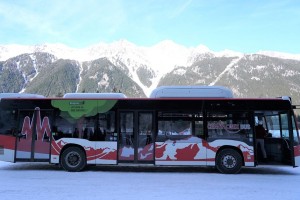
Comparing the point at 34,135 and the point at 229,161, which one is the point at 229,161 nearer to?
the point at 229,161

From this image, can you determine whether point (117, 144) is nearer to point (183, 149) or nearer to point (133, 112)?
point (133, 112)

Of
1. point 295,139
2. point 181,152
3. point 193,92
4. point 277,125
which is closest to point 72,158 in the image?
point 181,152

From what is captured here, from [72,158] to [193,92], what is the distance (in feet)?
16.8

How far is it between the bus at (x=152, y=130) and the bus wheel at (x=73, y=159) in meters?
0.04

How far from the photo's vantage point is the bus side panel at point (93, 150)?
13422mm

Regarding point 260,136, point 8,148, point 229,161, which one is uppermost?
point 260,136

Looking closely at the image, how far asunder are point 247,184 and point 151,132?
3.99 m

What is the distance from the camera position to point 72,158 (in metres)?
13.6

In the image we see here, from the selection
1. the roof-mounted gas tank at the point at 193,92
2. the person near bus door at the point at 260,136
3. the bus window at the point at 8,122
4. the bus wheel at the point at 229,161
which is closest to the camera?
the bus wheel at the point at 229,161

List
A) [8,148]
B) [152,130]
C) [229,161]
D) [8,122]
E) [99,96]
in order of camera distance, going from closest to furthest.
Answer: [229,161]
[152,130]
[8,148]
[8,122]
[99,96]

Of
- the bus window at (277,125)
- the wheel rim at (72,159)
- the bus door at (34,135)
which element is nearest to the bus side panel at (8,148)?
the bus door at (34,135)

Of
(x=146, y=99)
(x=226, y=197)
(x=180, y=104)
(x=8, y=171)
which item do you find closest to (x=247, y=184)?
(x=226, y=197)

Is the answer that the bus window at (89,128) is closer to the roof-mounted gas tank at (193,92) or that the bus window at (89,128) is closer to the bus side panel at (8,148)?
the bus side panel at (8,148)

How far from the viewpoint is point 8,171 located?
44.2ft
